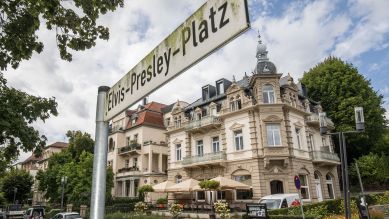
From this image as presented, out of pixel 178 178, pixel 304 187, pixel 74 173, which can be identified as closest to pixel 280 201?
pixel 304 187

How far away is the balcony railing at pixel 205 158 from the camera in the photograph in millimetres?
29291

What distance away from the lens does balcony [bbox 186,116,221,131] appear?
30594 mm

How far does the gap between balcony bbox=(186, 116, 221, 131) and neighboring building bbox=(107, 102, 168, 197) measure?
9035 millimetres

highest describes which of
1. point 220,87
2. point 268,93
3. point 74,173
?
point 220,87

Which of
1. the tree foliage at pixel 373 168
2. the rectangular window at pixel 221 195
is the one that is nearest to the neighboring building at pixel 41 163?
the rectangular window at pixel 221 195

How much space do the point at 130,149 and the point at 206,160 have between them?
1432 centimetres

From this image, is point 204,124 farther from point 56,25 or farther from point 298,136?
point 56,25

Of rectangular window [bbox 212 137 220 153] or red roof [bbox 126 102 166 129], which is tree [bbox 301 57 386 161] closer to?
rectangular window [bbox 212 137 220 153]

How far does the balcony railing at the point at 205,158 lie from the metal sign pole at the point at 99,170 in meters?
27.3

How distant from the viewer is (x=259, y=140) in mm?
27266

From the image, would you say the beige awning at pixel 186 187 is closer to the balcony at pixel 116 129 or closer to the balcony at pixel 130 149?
the balcony at pixel 130 149

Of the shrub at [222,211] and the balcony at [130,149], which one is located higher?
the balcony at [130,149]

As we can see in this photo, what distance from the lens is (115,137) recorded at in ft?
145

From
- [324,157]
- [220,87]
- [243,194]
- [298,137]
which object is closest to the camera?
[243,194]
